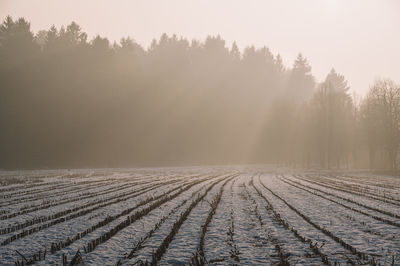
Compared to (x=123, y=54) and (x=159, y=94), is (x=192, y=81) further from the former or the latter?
(x=123, y=54)

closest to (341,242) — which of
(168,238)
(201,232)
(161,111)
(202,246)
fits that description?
(202,246)

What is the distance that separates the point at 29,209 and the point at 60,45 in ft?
181

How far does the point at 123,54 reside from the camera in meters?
69.9

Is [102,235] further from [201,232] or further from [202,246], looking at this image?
[202,246]

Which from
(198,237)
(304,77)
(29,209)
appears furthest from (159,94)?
(198,237)

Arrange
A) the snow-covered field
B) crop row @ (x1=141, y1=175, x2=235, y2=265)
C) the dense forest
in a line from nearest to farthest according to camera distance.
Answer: crop row @ (x1=141, y1=175, x2=235, y2=265) → the snow-covered field → the dense forest

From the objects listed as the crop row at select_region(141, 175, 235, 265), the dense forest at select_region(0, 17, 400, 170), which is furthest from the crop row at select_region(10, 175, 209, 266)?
the dense forest at select_region(0, 17, 400, 170)

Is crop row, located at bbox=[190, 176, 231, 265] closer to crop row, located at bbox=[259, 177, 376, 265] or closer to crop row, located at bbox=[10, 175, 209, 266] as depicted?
crop row, located at bbox=[10, 175, 209, 266]

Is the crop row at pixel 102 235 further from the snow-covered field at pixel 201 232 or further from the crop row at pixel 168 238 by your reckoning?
the crop row at pixel 168 238

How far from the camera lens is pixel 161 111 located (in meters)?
69.8

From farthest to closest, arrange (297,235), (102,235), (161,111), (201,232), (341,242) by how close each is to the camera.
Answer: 1. (161,111)
2. (201,232)
3. (102,235)
4. (297,235)
5. (341,242)

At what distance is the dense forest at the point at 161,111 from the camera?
2031 inches

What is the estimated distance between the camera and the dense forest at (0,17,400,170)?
5159 centimetres

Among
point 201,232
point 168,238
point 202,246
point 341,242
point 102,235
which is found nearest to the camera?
point 202,246
